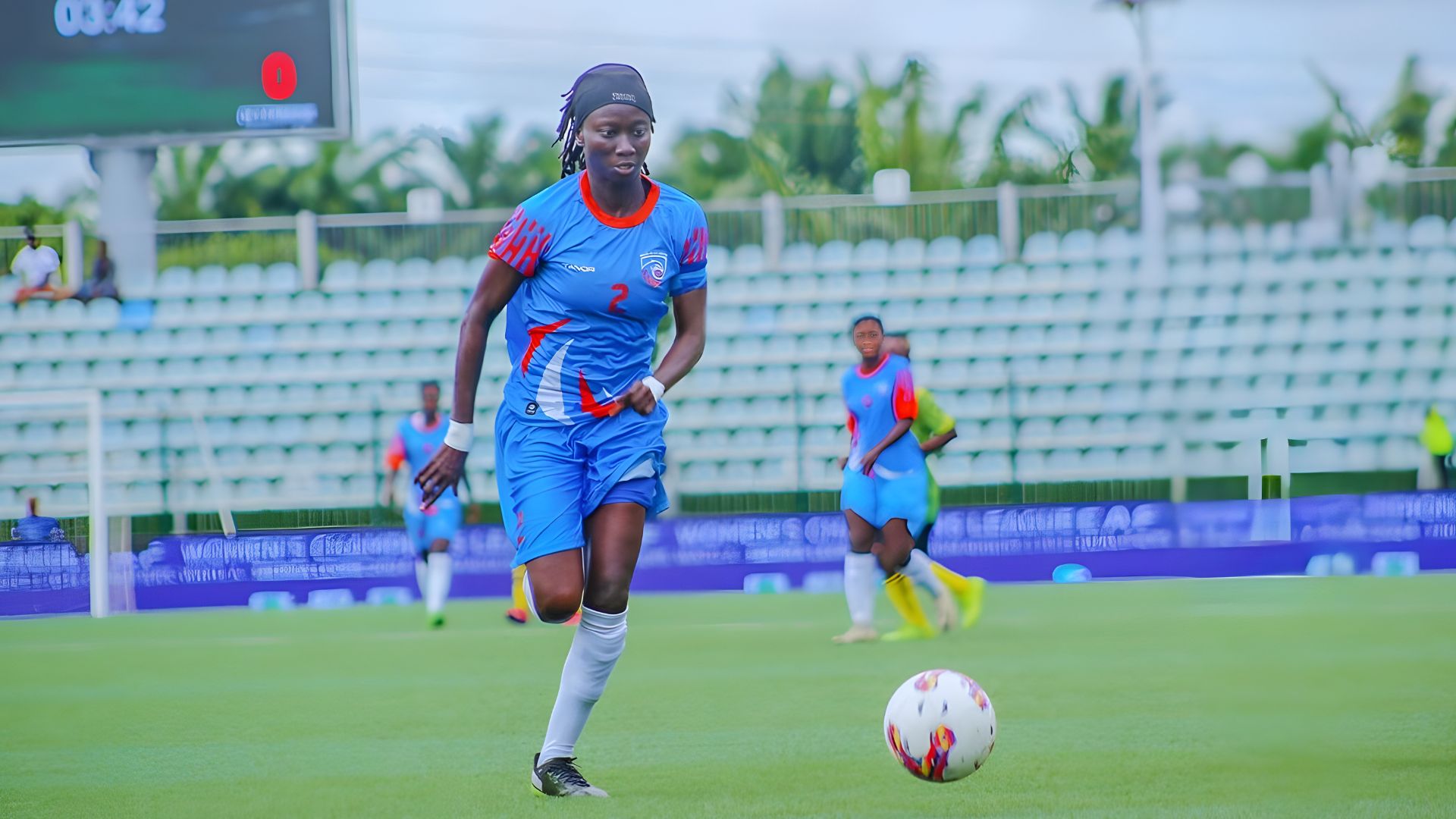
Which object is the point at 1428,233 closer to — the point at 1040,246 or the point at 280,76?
the point at 1040,246

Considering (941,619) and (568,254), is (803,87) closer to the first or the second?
(941,619)

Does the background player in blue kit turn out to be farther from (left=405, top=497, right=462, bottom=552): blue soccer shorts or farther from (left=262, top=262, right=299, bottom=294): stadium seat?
(left=262, top=262, right=299, bottom=294): stadium seat

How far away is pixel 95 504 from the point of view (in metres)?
16.7

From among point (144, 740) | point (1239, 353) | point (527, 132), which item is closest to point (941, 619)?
point (144, 740)

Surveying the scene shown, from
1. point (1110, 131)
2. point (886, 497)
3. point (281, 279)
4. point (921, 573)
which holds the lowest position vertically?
point (921, 573)

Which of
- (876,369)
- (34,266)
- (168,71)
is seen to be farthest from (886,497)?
(34,266)

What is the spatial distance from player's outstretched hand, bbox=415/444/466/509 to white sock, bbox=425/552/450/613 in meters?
8.65

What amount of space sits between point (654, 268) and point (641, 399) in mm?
429

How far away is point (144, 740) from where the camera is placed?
7324 mm

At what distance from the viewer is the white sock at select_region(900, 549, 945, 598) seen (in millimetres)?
11406

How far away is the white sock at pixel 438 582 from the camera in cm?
1388

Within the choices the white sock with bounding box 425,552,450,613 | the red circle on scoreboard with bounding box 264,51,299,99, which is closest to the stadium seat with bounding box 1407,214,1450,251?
the white sock with bounding box 425,552,450,613

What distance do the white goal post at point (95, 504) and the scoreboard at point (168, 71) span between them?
2.93 meters

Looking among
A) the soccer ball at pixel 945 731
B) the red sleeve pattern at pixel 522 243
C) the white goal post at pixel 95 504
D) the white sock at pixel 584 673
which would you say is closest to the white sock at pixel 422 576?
the white goal post at pixel 95 504
